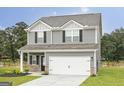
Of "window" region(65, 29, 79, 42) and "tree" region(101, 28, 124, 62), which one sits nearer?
"tree" region(101, 28, 124, 62)

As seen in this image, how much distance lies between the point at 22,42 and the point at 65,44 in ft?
12.2

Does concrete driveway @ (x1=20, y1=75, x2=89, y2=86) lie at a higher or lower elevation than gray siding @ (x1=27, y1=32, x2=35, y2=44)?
lower

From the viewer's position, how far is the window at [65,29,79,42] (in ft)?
82.9

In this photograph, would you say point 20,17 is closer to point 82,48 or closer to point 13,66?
point 13,66

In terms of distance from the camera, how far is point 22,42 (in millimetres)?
25875

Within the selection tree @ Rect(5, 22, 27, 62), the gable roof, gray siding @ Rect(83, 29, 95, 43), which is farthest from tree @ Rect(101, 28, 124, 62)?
tree @ Rect(5, 22, 27, 62)

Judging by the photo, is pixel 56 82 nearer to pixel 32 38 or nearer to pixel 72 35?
pixel 72 35

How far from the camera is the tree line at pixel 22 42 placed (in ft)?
74.9

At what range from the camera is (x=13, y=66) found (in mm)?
24766

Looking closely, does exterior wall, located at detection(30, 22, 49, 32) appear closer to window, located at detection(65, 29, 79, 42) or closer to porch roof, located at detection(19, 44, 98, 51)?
porch roof, located at detection(19, 44, 98, 51)

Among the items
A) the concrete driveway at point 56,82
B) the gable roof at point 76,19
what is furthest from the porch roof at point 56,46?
the concrete driveway at point 56,82

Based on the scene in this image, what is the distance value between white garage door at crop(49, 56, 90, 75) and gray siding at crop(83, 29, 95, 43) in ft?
6.50

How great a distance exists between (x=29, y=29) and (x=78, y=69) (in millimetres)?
5762
